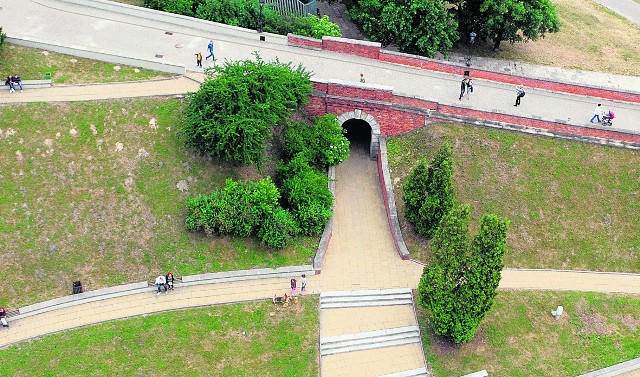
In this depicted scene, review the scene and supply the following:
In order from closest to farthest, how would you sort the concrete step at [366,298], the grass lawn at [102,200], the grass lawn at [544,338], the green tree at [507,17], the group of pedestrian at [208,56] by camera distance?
the grass lawn at [544,338] < the grass lawn at [102,200] < the concrete step at [366,298] < the group of pedestrian at [208,56] < the green tree at [507,17]

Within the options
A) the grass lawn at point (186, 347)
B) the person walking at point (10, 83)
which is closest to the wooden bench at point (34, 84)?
the person walking at point (10, 83)

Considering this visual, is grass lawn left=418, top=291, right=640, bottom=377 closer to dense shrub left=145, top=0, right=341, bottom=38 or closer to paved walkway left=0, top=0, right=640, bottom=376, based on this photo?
paved walkway left=0, top=0, right=640, bottom=376

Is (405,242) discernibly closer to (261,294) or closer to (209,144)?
(261,294)

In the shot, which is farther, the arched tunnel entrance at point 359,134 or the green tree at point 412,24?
the green tree at point 412,24

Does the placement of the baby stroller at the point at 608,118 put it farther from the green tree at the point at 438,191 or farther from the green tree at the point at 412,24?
the green tree at the point at 412,24

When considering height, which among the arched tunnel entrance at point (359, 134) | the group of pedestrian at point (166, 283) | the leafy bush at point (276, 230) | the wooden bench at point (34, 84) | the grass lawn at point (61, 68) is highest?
the grass lawn at point (61, 68)

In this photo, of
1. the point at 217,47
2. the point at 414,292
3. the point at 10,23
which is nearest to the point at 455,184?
the point at 414,292

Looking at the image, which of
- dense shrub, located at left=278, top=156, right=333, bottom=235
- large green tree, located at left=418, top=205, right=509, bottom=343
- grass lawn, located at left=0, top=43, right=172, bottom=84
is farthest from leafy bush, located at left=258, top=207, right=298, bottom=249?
grass lawn, located at left=0, top=43, right=172, bottom=84

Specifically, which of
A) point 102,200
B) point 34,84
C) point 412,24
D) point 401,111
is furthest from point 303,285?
point 412,24

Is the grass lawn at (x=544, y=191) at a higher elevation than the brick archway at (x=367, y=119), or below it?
below
